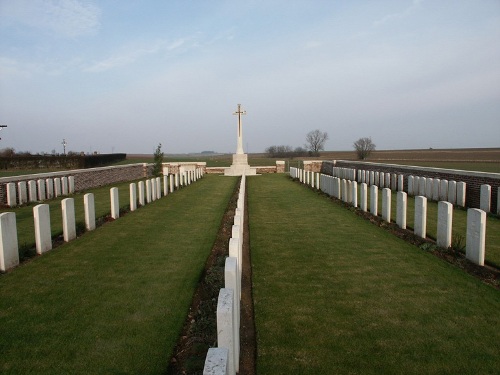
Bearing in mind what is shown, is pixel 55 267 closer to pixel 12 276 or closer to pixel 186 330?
pixel 12 276

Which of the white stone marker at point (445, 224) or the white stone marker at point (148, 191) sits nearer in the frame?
the white stone marker at point (445, 224)

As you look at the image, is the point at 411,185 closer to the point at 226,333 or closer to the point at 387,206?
the point at 387,206

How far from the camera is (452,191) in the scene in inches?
497

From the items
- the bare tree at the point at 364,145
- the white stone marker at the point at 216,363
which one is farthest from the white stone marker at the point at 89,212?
the bare tree at the point at 364,145

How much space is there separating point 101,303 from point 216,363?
300 centimetres

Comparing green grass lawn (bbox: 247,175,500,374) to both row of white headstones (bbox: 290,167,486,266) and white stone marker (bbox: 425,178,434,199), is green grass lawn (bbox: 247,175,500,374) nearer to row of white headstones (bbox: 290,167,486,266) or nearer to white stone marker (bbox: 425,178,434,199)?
row of white headstones (bbox: 290,167,486,266)

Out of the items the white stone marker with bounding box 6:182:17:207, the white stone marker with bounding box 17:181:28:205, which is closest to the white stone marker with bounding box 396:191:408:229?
the white stone marker with bounding box 6:182:17:207

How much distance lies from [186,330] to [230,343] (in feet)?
4.50

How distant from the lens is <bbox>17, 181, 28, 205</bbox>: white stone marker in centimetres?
1320

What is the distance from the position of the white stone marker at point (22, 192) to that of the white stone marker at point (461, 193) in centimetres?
1386

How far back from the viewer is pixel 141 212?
11.7 m

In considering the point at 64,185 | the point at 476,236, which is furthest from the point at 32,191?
the point at 476,236

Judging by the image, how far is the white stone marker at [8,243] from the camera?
583 cm

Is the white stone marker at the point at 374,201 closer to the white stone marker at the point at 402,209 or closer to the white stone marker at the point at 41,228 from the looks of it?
the white stone marker at the point at 402,209
